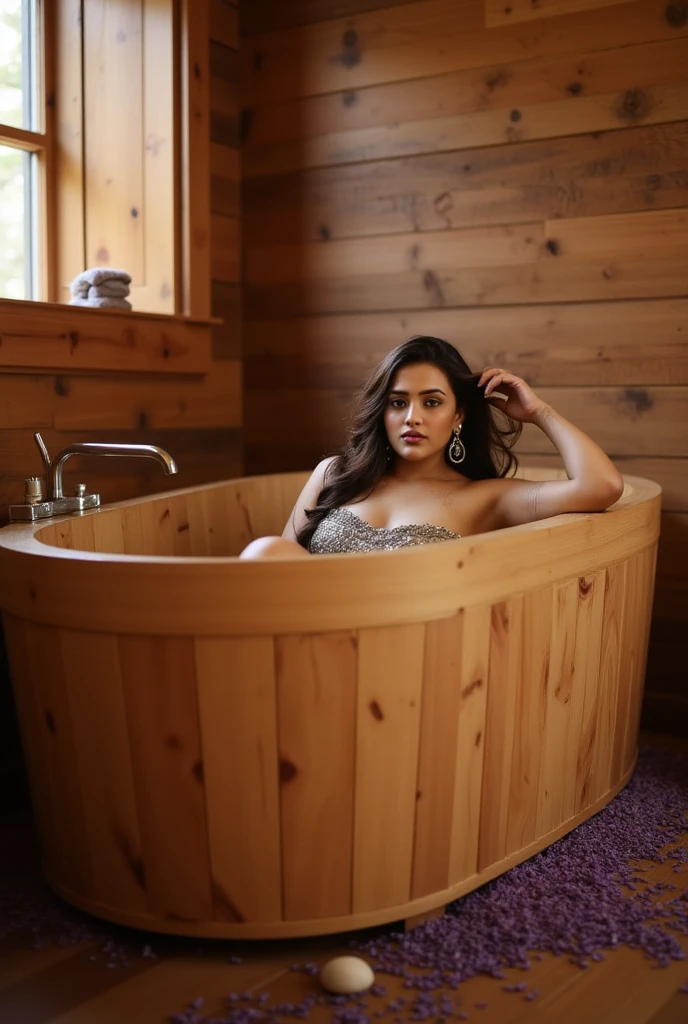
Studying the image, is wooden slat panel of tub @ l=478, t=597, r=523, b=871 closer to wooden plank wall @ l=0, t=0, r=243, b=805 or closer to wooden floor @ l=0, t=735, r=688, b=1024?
wooden floor @ l=0, t=735, r=688, b=1024

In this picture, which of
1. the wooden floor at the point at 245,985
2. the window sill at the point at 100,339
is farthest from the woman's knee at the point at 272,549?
the window sill at the point at 100,339

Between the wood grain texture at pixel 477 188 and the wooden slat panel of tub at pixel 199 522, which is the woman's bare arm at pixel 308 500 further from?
the wood grain texture at pixel 477 188

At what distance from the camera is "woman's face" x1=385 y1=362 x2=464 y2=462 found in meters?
2.24

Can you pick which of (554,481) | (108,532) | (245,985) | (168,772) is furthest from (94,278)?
(245,985)

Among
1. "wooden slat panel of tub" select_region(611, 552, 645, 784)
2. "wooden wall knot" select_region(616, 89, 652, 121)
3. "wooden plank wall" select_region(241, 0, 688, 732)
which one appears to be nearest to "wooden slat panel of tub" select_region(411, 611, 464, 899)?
"wooden slat panel of tub" select_region(611, 552, 645, 784)

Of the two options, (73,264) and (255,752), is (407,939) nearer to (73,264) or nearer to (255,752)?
(255,752)

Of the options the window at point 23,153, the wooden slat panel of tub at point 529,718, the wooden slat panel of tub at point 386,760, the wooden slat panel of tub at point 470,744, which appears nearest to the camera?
the wooden slat panel of tub at point 386,760

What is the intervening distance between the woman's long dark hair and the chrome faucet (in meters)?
0.38

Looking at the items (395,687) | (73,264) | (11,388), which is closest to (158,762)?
(395,687)

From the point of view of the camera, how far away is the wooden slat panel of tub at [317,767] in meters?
1.57

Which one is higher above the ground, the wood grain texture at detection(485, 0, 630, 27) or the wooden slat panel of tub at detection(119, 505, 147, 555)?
the wood grain texture at detection(485, 0, 630, 27)

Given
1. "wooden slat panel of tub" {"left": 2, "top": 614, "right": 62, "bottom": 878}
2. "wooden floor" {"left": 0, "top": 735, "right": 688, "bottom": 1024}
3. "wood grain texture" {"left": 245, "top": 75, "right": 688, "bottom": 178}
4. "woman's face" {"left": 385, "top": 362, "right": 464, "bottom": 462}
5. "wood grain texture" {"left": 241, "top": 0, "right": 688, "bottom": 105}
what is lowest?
"wooden floor" {"left": 0, "top": 735, "right": 688, "bottom": 1024}

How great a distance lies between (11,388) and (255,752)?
122 centimetres

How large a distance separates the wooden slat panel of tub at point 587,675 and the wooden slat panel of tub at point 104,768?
85 centimetres
